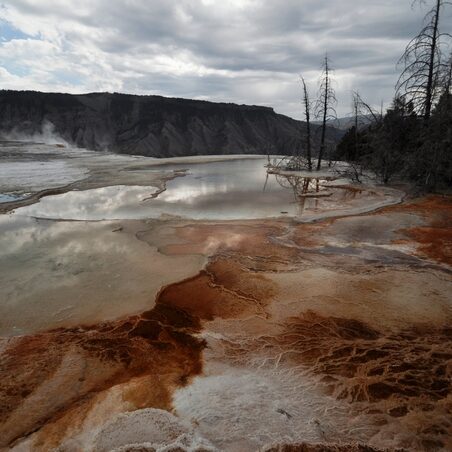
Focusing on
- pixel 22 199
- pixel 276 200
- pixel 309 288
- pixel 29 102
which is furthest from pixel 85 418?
pixel 29 102

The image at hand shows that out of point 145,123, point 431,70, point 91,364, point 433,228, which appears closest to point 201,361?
point 91,364

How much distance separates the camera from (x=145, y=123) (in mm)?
59531

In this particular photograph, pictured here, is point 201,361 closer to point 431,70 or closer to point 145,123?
point 431,70

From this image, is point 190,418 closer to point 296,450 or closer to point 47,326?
point 296,450

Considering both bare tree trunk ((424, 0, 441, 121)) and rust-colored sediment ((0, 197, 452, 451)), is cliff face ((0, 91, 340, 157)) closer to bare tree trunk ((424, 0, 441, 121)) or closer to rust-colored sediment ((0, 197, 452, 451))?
bare tree trunk ((424, 0, 441, 121))

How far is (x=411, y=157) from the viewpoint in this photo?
12.2 meters

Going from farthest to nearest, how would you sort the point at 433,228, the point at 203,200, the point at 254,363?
1. the point at 203,200
2. the point at 433,228
3. the point at 254,363

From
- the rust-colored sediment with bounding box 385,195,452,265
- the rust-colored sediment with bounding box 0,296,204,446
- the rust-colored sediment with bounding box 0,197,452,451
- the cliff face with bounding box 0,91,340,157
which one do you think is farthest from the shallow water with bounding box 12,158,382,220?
the cliff face with bounding box 0,91,340,157

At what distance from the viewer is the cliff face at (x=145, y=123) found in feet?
174

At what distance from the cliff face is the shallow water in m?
37.4

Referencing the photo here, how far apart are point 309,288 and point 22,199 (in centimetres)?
933

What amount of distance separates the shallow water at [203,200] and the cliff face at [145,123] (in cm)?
3744

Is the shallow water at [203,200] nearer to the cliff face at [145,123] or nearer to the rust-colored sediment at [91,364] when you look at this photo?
the rust-colored sediment at [91,364]

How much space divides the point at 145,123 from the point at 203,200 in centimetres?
5260
